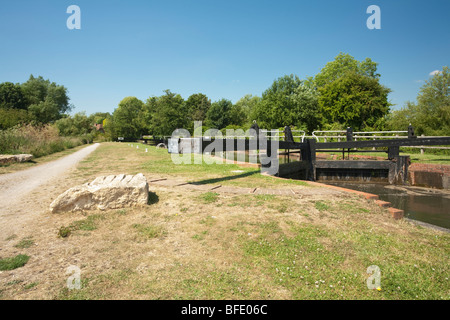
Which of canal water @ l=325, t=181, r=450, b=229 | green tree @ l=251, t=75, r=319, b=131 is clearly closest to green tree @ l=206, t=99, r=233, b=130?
green tree @ l=251, t=75, r=319, b=131

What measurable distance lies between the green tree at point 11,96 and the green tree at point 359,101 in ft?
169

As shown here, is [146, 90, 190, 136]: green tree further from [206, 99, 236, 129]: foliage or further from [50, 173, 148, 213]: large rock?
[50, 173, 148, 213]: large rock

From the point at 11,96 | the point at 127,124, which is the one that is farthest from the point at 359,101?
the point at 11,96

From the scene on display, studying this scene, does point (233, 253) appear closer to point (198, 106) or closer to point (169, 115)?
point (169, 115)

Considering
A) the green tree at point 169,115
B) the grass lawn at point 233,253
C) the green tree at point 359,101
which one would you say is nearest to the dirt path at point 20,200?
the grass lawn at point 233,253

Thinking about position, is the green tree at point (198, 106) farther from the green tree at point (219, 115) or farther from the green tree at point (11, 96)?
the green tree at point (11, 96)

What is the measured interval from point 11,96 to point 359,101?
5566 centimetres

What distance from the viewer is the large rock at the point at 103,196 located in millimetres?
4488

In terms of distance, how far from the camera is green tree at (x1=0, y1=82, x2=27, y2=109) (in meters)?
39.9

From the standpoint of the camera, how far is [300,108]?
1444 inches

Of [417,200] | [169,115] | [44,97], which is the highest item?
[44,97]

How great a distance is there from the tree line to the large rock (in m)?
22.3
